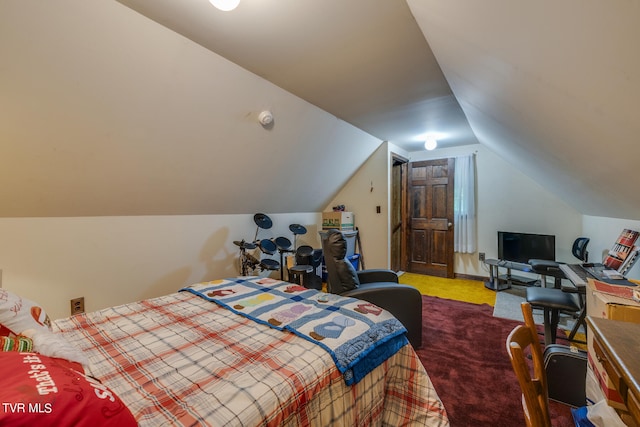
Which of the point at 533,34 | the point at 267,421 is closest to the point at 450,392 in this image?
the point at 267,421

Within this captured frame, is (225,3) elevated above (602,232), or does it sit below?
above

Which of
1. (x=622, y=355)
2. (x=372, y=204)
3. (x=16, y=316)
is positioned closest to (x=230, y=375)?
(x=16, y=316)

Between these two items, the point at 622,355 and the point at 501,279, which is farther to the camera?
the point at 501,279

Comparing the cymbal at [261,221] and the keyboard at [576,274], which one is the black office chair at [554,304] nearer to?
the keyboard at [576,274]

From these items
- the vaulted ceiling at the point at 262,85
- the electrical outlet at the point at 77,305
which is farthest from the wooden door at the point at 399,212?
the electrical outlet at the point at 77,305

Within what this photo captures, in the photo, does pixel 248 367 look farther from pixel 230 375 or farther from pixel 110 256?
pixel 110 256

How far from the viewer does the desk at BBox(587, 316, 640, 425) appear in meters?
0.69

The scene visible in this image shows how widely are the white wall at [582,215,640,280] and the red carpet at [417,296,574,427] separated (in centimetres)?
128

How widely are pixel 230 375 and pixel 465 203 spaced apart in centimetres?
473

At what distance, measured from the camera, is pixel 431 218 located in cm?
501

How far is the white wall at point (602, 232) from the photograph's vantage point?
240 centimetres

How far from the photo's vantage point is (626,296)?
Result: 1.53 metres

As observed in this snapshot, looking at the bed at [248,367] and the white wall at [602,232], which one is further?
the white wall at [602,232]

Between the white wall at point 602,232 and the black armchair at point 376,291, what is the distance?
6.32 feet
